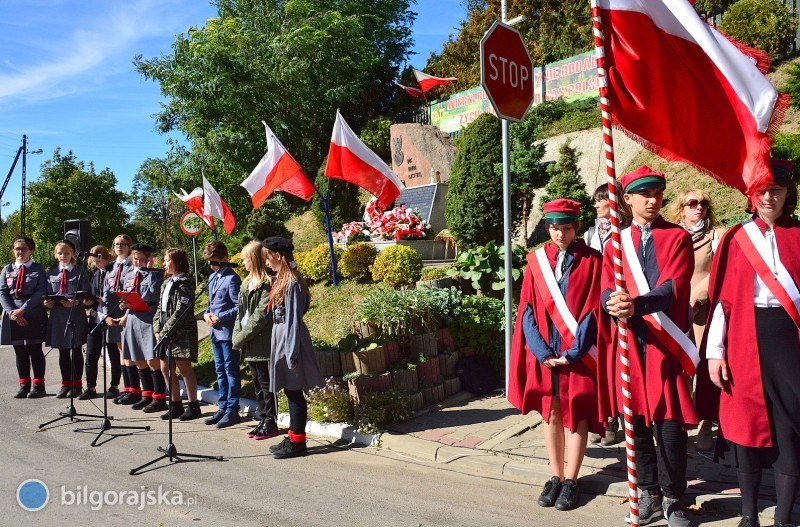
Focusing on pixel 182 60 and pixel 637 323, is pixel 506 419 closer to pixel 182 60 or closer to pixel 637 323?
pixel 637 323

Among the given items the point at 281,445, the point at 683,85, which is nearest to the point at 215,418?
the point at 281,445

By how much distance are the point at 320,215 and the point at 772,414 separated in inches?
658

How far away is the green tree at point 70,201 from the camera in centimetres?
3684

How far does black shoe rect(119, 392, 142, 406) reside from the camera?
7.97 meters

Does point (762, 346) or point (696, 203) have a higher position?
point (696, 203)

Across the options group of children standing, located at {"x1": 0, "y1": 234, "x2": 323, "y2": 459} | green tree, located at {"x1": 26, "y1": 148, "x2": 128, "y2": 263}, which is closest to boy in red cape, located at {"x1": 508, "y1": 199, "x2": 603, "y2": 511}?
group of children standing, located at {"x1": 0, "y1": 234, "x2": 323, "y2": 459}

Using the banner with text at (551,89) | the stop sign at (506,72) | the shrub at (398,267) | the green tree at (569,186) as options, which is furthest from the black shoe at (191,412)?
the banner with text at (551,89)

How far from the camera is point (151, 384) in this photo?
25.3ft

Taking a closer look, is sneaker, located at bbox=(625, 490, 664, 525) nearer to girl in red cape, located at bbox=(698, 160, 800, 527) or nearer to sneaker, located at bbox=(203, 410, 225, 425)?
girl in red cape, located at bbox=(698, 160, 800, 527)

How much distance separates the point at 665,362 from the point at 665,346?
92mm

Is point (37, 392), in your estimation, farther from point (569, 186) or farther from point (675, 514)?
point (569, 186)

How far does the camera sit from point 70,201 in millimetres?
37688

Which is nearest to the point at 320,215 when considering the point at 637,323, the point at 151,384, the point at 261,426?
the point at 151,384

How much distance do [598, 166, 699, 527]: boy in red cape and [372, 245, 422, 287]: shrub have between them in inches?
240
